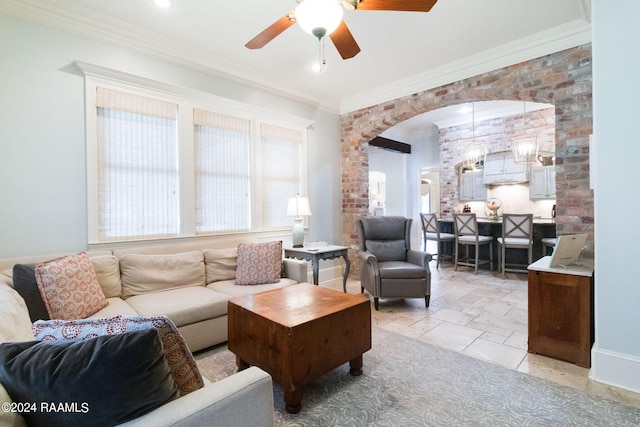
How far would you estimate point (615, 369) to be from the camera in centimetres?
209

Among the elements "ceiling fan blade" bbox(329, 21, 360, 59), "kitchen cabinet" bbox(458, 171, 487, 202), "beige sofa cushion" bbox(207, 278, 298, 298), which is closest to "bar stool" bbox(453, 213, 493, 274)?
"kitchen cabinet" bbox(458, 171, 487, 202)

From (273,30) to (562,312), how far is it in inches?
124

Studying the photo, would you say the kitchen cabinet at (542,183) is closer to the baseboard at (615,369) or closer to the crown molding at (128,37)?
the baseboard at (615,369)

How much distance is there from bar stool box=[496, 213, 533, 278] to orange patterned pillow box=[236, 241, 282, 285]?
4019 millimetres

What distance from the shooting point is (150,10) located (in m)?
2.78

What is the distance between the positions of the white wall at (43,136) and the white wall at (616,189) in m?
4.04

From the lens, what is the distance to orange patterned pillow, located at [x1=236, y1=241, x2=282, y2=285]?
3.26 m

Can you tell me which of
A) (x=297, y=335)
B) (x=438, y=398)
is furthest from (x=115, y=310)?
(x=438, y=398)

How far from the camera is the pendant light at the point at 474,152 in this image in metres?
6.40

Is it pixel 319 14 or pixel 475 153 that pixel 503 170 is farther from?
pixel 319 14

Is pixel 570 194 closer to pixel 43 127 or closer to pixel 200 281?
pixel 200 281

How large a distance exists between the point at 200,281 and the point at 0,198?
5.69ft

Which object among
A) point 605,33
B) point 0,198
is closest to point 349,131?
point 605,33

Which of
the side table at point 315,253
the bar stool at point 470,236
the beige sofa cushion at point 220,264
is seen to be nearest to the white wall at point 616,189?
the side table at point 315,253
